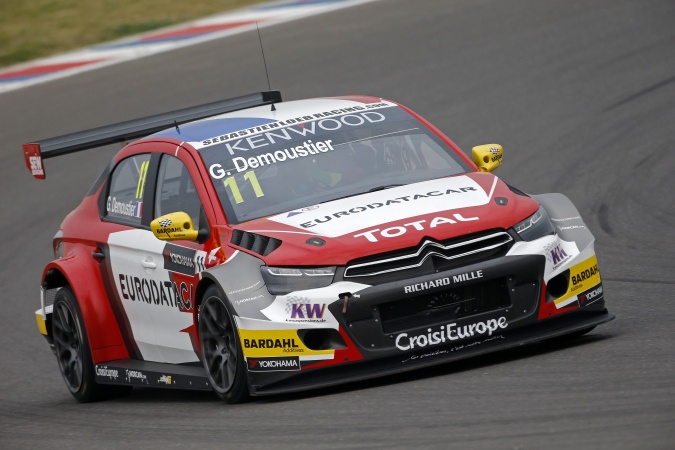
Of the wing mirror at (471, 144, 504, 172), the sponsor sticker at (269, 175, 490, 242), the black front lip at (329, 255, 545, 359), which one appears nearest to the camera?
the black front lip at (329, 255, 545, 359)

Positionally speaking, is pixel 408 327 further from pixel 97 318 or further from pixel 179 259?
pixel 97 318

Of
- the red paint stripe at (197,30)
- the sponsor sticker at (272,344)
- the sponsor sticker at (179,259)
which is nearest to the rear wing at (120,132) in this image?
the sponsor sticker at (179,259)

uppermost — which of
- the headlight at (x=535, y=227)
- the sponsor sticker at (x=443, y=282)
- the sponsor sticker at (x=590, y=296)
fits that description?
the headlight at (x=535, y=227)

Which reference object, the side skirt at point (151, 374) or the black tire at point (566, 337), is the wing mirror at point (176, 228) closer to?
the side skirt at point (151, 374)

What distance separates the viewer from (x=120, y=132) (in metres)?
8.68

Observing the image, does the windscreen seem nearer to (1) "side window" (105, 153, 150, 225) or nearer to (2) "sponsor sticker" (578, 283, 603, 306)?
(1) "side window" (105, 153, 150, 225)

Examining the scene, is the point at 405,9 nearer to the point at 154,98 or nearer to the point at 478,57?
the point at 478,57

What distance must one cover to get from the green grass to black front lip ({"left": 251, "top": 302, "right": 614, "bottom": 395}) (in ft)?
44.8

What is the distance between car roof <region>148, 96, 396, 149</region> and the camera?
7812 millimetres

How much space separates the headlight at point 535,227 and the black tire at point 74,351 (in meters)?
2.98

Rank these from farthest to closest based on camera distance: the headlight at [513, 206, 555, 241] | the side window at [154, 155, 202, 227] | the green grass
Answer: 1. the green grass
2. the side window at [154, 155, 202, 227]
3. the headlight at [513, 206, 555, 241]

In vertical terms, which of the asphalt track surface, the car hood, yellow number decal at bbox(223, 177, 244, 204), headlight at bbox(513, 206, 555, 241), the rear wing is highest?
the rear wing

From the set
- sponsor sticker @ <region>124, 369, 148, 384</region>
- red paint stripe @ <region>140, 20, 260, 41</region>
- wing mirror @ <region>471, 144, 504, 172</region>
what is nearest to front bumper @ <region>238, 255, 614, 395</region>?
wing mirror @ <region>471, 144, 504, 172</region>

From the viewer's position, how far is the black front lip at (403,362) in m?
6.26
